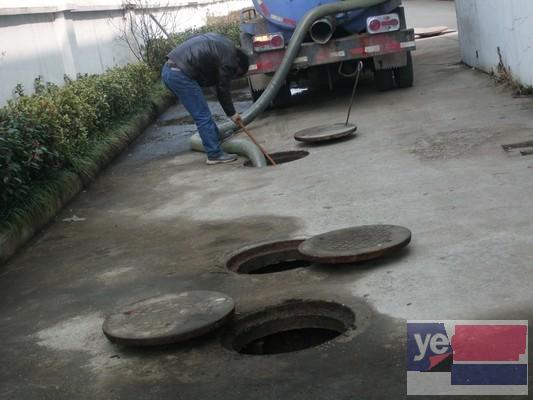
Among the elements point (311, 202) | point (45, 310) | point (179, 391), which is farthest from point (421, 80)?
point (179, 391)

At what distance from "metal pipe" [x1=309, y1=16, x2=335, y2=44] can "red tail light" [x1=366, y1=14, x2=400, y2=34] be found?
51 centimetres

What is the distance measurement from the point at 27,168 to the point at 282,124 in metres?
4.55

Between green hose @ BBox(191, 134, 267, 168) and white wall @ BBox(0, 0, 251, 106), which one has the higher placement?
white wall @ BBox(0, 0, 251, 106)

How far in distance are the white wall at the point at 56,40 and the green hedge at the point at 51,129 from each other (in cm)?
28

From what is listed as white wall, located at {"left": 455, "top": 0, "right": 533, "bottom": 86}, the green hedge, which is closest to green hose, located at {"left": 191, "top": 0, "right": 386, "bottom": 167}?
the green hedge

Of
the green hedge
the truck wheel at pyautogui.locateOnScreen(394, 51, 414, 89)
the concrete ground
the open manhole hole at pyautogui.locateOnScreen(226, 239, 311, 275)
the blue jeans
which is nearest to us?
the concrete ground

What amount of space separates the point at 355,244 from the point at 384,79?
7.38 m

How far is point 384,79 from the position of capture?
1205 cm

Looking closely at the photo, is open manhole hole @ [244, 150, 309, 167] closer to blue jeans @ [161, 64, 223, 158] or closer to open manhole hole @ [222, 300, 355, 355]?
blue jeans @ [161, 64, 223, 158]

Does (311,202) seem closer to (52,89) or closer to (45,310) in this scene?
(45,310)

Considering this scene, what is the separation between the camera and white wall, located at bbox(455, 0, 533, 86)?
377 inches

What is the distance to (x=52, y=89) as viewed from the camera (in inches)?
398

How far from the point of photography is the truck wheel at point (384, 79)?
11955 mm

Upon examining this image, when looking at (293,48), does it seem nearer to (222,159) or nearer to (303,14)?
(303,14)
